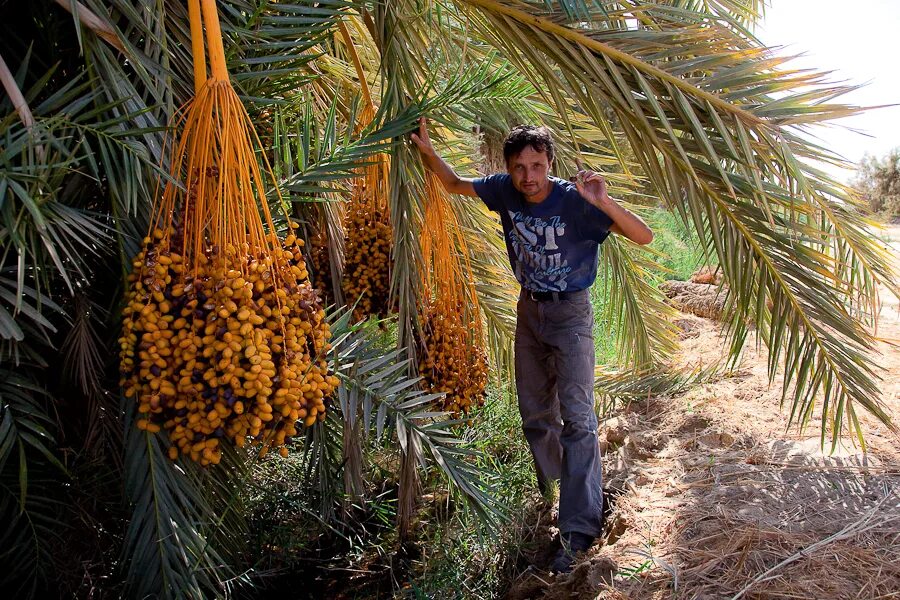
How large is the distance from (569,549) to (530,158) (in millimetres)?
1545

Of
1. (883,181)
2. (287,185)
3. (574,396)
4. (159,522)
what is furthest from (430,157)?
(883,181)

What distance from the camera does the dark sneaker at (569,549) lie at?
10.1ft

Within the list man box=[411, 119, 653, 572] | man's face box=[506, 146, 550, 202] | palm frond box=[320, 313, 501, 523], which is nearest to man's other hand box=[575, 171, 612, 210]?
man box=[411, 119, 653, 572]

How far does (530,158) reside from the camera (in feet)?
9.66

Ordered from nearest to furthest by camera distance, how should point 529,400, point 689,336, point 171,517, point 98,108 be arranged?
point 98,108, point 171,517, point 529,400, point 689,336

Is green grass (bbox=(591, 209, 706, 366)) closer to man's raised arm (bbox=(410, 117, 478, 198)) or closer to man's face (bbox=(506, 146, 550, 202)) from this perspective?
man's face (bbox=(506, 146, 550, 202))

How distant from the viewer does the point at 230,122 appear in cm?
178

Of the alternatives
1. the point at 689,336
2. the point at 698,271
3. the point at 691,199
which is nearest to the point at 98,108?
the point at 691,199

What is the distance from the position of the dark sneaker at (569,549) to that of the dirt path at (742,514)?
0.18ft

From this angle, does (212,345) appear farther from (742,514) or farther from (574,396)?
(742,514)

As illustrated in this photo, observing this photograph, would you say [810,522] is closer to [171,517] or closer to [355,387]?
[355,387]

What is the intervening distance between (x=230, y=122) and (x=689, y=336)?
4.76 m

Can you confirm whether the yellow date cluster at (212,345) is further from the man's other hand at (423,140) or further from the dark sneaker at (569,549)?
the dark sneaker at (569,549)

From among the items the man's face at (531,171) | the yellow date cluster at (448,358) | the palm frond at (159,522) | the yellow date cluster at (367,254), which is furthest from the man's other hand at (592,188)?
the palm frond at (159,522)
